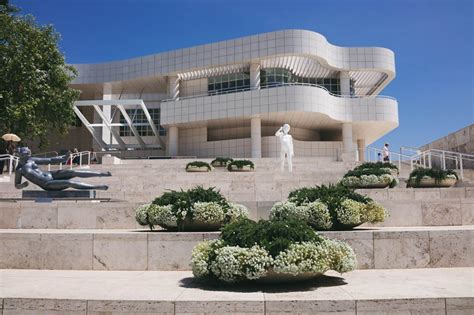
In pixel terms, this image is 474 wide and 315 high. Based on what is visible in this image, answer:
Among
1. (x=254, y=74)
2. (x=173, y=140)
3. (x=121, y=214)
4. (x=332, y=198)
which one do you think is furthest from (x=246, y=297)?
(x=173, y=140)

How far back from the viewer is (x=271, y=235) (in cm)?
608

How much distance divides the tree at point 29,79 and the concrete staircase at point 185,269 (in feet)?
58.1

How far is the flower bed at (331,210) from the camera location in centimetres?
821

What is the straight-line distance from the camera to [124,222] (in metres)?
10.6

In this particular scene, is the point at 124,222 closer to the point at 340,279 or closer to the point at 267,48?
the point at 340,279

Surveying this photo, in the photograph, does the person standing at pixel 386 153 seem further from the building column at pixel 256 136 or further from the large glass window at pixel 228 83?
the large glass window at pixel 228 83

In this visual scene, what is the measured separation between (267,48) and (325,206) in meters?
30.4

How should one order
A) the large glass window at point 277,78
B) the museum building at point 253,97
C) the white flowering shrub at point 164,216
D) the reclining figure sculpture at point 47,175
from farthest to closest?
the large glass window at point 277,78
the museum building at point 253,97
the reclining figure sculpture at point 47,175
the white flowering shrub at point 164,216

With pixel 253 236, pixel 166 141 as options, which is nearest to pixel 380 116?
pixel 166 141

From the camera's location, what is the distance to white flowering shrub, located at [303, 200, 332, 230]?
26.9ft

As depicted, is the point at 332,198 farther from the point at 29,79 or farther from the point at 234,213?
the point at 29,79

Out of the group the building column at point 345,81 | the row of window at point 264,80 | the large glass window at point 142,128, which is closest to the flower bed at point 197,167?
the row of window at point 264,80

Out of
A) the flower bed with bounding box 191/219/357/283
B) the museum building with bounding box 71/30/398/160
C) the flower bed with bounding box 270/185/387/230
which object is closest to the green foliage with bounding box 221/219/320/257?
the flower bed with bounding box 191/219/357/283

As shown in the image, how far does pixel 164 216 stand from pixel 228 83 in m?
33.8
